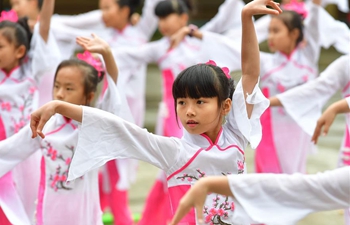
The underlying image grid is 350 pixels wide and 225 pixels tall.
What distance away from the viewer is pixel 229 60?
15.2 feet

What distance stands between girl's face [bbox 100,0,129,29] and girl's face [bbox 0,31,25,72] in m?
1.83

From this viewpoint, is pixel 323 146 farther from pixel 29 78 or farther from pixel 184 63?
pixel 29 78

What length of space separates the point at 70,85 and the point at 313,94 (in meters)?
1.48

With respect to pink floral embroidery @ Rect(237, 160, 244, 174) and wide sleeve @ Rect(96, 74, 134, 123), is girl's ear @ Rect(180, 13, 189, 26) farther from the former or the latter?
pink floral embroidery @ Rect(237, 160, 244, 174)

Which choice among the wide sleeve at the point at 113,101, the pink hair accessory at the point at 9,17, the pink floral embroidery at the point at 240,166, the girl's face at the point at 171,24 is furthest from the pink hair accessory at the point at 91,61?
the girl's face at the point at 171,24

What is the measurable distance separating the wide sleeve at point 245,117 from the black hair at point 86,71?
35.2 inches

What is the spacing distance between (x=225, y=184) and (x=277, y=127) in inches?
106

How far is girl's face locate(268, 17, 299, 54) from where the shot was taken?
4.96 metres

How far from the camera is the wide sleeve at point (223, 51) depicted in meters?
4.59

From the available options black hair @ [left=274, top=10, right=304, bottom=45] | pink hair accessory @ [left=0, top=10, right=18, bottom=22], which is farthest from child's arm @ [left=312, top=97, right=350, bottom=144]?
pink hair accessory @ [left=0, top=10, right=18, bottom=22]

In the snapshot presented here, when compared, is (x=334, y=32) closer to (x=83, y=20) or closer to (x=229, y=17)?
(x=229, y=17)

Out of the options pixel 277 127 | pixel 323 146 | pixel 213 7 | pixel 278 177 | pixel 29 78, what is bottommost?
pixel 213 7

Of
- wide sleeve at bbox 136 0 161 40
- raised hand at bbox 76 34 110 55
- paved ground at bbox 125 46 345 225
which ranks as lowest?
paved ground at bbox 125 46 345 225

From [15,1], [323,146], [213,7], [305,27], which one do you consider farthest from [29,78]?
[213,7]
